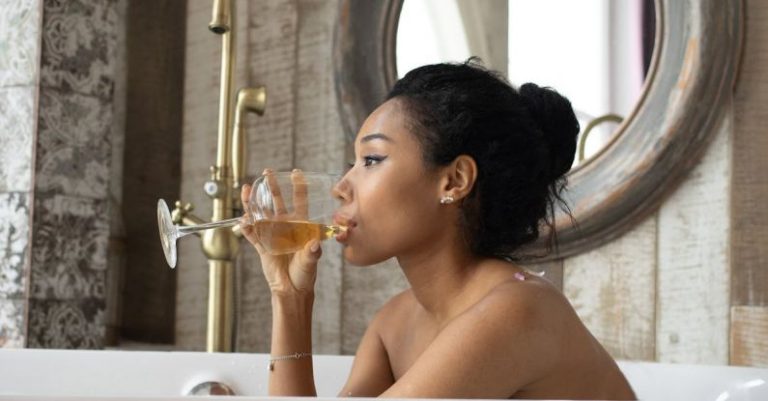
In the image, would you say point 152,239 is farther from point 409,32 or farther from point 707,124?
point 707,124

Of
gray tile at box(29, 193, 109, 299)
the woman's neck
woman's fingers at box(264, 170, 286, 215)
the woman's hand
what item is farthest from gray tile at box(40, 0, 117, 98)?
the woman's neck

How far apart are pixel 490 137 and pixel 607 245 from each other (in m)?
0.91

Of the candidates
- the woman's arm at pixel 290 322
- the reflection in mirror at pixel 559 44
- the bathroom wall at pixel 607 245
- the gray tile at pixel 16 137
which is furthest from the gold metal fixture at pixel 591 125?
the gray tile at pixel 16 137

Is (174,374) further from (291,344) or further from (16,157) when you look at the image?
(16,157)

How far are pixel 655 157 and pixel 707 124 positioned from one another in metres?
0.11

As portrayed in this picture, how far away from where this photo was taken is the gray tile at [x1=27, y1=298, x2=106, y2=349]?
6.47 ft

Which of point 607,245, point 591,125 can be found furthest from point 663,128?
point 607,245

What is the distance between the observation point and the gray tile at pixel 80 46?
2.00 m

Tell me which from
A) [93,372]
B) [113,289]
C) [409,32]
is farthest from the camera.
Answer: [113,289]

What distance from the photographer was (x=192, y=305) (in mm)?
2475

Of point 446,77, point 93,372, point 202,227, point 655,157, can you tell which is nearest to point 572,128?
point 446,77

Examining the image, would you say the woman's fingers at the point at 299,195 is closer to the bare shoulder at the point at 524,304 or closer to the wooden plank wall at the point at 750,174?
the bare shoulder at the point at 524,304

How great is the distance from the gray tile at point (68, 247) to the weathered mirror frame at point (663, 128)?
891 mm

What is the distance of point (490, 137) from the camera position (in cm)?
124
